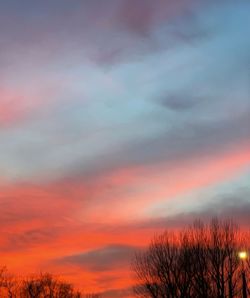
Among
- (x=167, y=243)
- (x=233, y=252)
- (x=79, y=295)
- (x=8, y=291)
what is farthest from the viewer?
(x=79, y=295)

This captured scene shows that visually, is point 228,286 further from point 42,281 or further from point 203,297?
point 42,281

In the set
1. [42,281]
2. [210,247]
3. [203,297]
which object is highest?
[42,281]

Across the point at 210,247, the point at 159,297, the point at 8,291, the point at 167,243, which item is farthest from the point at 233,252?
the point at 8,291

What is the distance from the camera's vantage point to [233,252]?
64.5m

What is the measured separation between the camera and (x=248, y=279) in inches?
2689

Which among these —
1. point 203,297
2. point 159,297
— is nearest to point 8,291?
point 159,297

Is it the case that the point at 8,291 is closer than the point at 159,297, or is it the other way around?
the point at 159,297

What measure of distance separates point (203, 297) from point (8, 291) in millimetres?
51352

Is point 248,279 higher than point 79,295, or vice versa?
point 79,295

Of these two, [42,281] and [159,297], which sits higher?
[42,281]

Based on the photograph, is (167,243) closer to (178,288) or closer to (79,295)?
(178,288)

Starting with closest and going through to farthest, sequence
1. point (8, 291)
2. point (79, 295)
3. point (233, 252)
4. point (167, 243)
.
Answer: point (233, 252) < point (167, 243) < point (8, 291) < point (79, 295)

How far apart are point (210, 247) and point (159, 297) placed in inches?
430

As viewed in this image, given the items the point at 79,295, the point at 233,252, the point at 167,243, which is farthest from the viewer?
the point at 79,295
